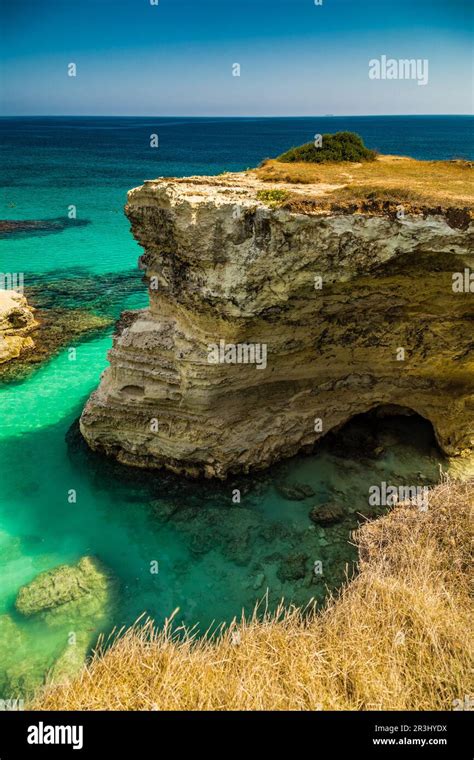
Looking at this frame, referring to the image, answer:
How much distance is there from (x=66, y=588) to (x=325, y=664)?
5.56 m

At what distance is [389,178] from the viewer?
453 inches

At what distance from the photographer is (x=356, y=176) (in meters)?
12.0

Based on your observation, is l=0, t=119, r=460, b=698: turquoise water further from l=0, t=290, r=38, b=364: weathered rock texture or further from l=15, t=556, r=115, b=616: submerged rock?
l=0, t=290, r=38, b=364: weathered rock texture

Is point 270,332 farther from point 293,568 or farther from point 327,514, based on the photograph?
point 293,568

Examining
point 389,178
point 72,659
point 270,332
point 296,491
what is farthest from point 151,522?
point 389,178

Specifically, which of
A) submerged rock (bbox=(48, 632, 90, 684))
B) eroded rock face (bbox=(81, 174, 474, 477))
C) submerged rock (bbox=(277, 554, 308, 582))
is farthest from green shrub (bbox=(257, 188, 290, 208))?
submerged rock (bbox=(48, 632, 90, 684))

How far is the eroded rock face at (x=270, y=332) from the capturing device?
368 inches

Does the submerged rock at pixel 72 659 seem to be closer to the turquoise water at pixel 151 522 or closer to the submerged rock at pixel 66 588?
the turquoise water at pixel 151 522

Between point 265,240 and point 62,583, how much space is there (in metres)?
7.69

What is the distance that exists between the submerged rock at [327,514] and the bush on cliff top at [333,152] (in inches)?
362

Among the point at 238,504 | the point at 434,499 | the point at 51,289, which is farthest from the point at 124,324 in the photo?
the point at 51,289

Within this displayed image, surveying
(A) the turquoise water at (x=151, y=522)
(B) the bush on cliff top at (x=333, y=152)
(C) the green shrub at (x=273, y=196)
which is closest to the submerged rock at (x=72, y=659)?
(A) the turquoise water at (x=151, y=522)

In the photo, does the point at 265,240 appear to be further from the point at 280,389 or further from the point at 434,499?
the point at 434,499
